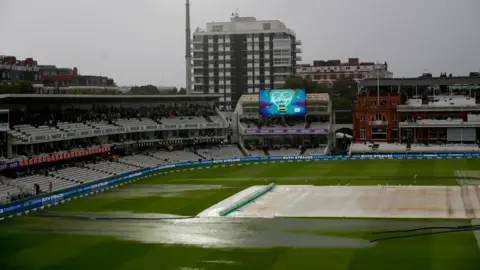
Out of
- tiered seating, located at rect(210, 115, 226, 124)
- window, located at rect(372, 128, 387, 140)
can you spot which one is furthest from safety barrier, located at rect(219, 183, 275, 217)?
window, located at rect(372, 128, 387, 140)

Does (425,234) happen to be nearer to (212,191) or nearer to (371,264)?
(371,264)

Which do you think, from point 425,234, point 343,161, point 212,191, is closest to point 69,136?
point 212,191

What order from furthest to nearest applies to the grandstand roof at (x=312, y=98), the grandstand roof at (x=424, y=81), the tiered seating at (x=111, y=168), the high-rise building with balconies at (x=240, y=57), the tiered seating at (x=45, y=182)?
the high-rise building with balconies at (x=240, y=57) < the grandstand roof at (x=424, y=81) < the grandstand roof at (x=312, y=98) < the tiered seating at (x=111, y=168) < the tiered seating at (x=45, y=182)

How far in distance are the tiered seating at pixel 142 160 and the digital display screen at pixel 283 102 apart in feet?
56.7

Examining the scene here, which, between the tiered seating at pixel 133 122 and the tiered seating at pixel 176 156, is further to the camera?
the tiered seating at pixel 133 122

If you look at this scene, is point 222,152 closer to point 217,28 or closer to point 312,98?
point 312,98

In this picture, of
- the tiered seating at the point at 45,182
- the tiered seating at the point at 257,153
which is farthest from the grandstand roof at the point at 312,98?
the tiered seating at the point at 45,182

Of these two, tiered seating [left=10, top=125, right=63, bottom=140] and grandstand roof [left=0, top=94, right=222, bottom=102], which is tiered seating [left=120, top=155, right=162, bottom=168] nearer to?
grandstand roof [left=0, top=94, right=222, bottom=102]

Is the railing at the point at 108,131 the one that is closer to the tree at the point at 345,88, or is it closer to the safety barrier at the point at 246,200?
the safety barrier at the point at 246,200

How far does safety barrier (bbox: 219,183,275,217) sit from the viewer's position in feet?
134

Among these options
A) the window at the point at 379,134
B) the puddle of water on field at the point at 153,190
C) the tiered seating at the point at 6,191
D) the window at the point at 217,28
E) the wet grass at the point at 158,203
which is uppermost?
the window at the point at 217,28

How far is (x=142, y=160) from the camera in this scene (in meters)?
72.2

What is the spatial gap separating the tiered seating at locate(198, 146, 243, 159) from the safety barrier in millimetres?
27976

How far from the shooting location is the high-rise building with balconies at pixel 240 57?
436 feet
